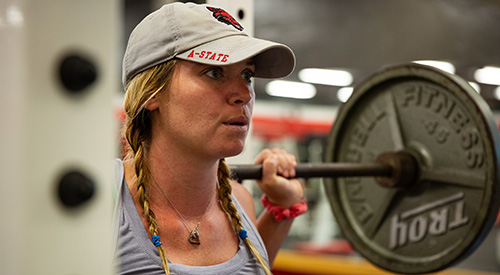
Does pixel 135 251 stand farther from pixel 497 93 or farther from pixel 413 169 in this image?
pixel 497 93

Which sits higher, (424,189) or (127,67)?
(127,67)

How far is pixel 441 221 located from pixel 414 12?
2.77 meters

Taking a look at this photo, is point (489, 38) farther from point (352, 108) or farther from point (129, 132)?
point (129, 132)

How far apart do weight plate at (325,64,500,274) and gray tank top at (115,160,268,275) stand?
102 centimetres

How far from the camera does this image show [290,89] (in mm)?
10055

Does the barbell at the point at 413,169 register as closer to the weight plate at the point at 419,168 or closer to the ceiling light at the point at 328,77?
the weight plate at the point at 419,168

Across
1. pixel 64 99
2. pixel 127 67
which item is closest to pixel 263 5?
pixel 127 67

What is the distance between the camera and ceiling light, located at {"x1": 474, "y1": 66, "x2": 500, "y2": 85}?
7332 mm

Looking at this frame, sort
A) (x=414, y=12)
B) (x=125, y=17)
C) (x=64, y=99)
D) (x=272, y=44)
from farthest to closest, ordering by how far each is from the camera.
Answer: (x=125, y=17)
(x=414, y=12)
(x=272, y=44)
(x=64, y=99)

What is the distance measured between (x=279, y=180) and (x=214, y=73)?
56cm

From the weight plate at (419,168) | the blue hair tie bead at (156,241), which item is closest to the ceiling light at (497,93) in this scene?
the weight plate at (419,168)

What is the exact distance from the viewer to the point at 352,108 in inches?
97.7

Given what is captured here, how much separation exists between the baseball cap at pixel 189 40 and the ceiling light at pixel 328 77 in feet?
21.0

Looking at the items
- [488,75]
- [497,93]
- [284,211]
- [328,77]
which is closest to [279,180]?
[284,211]
